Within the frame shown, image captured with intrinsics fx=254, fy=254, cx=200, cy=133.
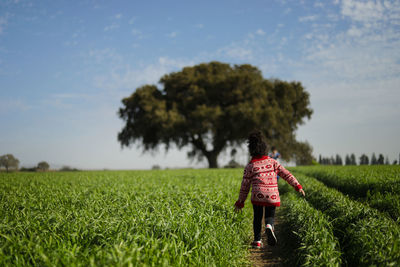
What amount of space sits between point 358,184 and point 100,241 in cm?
1049

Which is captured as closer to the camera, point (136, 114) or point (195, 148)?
point (136, 114)

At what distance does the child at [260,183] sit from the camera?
16.3ft

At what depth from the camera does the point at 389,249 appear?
3.51 meters

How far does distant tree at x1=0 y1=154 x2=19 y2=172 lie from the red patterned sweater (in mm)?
31338

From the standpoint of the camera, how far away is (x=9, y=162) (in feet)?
91.9

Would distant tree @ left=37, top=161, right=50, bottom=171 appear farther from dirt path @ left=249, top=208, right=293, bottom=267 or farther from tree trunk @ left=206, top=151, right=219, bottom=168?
dirt path @ left=249, top=208, right=293, bottom=267

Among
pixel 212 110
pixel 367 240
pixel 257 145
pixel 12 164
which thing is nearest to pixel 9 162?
pixel 12 164

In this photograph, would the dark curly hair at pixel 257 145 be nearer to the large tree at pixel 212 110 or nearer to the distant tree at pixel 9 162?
the large tree at pixel 212 110

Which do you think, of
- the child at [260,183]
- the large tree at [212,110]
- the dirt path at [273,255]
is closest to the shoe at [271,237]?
the child at [260,183]

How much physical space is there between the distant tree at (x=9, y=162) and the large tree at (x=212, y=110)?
1246 centimetres

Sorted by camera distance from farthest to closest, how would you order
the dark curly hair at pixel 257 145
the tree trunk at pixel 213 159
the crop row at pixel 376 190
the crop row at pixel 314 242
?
the tree trunk at pixel 213 159
the crop row at pixel 376 190
the dark curly hair at pixel 257 145
the crop row at pixel 314 242

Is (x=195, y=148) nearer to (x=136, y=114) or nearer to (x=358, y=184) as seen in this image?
(x=136, y=114)

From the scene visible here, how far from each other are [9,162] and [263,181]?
32.1 m

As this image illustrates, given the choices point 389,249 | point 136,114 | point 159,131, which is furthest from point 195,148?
point 389,249
